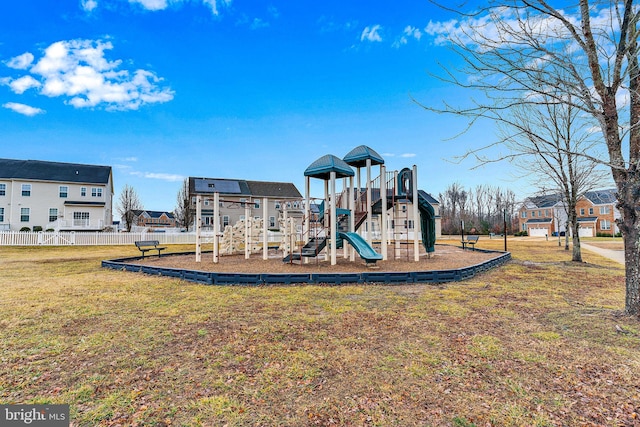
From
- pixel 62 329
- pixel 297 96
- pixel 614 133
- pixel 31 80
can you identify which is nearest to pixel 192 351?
pixel 62 329

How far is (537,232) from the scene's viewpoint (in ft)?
168

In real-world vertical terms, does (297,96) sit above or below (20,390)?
above

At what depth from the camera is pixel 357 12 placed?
910cm

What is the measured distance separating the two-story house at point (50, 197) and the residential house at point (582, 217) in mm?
57753

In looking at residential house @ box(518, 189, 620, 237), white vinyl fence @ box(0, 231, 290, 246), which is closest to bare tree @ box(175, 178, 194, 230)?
white vinyl fence @ box(0, 231, 290, 246)

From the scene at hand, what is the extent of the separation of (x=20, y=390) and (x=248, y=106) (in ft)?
59.9

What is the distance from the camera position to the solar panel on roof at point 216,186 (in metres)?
40.9

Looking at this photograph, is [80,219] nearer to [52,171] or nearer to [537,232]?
[52,171]

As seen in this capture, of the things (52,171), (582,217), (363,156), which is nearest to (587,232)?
(582,217)

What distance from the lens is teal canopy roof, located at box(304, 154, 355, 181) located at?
1172 centimetres

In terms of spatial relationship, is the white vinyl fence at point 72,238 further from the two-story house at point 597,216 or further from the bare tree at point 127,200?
the two-story house at point 597,216

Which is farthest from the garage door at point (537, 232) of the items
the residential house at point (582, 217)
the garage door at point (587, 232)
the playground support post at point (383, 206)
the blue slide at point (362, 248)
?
the blue slide at point (362, 248)

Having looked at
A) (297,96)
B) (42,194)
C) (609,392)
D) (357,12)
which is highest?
(297,96)

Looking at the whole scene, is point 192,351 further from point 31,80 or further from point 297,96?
point 31,80
